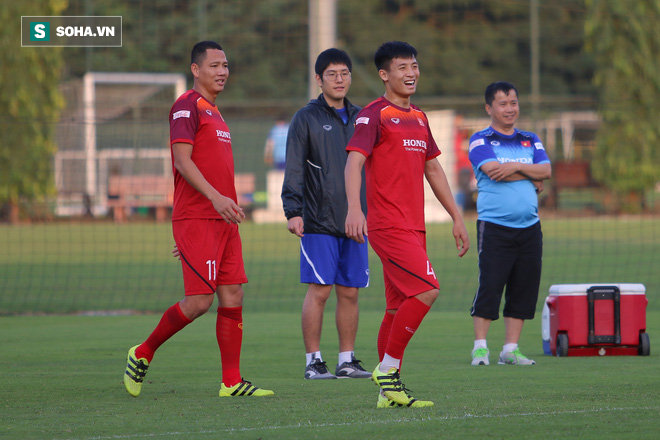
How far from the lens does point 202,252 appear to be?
20.4 ft

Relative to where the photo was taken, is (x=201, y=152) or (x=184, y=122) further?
(x=201, y=152)

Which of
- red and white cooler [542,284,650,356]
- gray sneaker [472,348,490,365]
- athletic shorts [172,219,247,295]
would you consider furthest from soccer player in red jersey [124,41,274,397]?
red and white cooler [542,284,650,356]

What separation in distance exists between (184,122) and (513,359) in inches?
123

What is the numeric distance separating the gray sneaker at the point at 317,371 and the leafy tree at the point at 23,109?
27853 millimetres

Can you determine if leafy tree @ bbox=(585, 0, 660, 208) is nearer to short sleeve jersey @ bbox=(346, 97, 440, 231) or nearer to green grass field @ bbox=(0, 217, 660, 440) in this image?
green grass field @ bbox=(0, 217, 660, 440)

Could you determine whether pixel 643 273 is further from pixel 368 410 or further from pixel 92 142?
pixel 92 142

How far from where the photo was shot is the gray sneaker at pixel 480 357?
7672mm

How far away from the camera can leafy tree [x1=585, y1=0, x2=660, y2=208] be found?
123 ft

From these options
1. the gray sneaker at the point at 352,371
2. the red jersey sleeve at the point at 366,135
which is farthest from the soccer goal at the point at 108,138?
the red jersey sleeve at the point at 366,135

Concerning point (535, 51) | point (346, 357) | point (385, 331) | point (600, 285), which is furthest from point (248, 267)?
point (535, 51)

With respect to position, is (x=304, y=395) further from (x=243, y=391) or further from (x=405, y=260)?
(x=405, y=260)

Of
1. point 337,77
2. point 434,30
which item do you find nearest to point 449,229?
point 337,77

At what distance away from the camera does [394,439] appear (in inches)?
188

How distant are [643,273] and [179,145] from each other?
1182 centimetres
